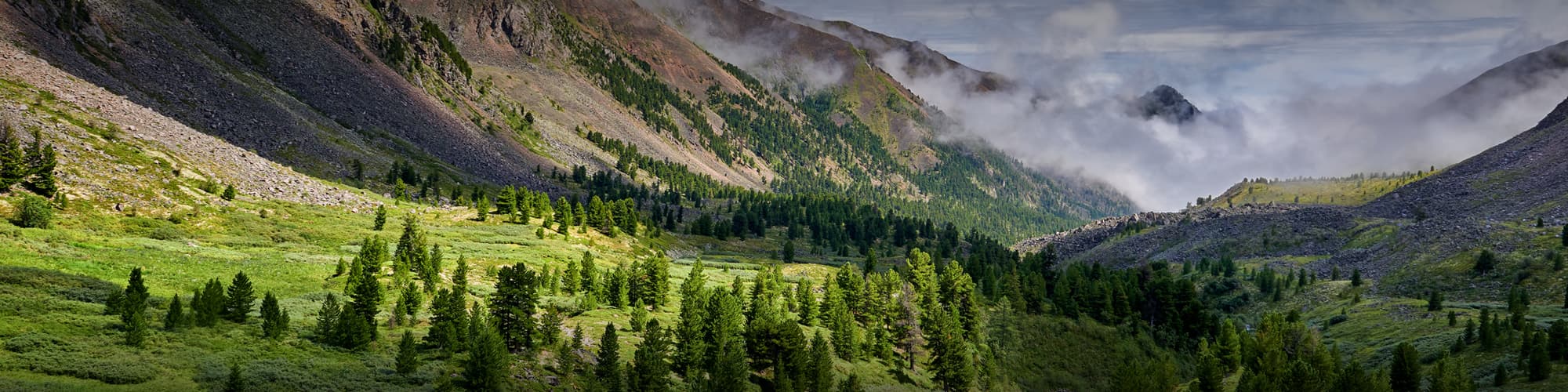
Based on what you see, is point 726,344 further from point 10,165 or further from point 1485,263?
point 1485,263

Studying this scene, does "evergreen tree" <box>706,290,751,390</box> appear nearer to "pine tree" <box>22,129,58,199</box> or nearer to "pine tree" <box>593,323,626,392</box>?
"pine tree" <box>593,323,626,392</box>

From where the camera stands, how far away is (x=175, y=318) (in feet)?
A: 158

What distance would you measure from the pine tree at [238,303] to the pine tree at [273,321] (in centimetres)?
164

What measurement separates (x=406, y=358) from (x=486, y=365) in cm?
471

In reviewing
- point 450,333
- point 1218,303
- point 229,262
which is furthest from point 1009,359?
point 229,262

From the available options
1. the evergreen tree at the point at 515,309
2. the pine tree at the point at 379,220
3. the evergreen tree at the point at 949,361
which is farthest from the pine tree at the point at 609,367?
the pine tree at the point at 379,220

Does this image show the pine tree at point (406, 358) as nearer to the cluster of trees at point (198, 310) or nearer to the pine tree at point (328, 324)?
the pine tree at point (328, 324)

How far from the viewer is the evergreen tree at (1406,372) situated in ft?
247

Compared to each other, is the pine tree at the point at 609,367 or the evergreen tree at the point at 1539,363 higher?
the evergreen tree at the point at 1539,363

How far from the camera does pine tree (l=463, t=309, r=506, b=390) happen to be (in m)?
49.9

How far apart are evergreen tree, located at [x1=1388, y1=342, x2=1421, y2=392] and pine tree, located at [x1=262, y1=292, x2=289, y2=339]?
89.2 m

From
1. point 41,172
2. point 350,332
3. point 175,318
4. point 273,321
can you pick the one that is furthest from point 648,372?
point 41,172

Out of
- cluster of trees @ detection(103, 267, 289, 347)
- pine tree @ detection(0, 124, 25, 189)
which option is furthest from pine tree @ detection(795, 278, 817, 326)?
pine tree @ detection(0, 124, 25, 189)

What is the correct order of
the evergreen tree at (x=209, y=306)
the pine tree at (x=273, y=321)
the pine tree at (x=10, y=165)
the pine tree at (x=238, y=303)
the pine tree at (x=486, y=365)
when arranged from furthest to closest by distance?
1. the pine tree at (x=10, y=165)
2. the pine tree at (x=238, y=303)
3. the pine tree at (x=273, y=321)
4. the evergreen tree at (x=209, y=306)
5. the pine tree at (x=486, y=365)
